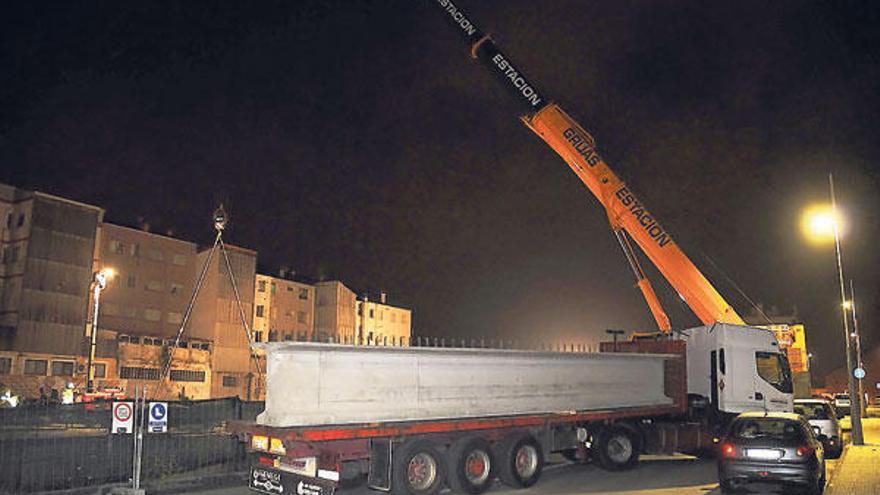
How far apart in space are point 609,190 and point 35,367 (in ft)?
155

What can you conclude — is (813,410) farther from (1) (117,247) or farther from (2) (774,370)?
(1) (117,247)

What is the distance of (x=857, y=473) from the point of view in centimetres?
1605

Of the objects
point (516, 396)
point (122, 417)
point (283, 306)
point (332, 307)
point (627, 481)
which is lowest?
point (627, 481)

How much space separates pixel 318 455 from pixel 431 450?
7.58 ft

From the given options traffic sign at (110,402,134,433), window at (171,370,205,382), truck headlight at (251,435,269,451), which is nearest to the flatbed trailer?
truck headlight at (251,435,269,451)

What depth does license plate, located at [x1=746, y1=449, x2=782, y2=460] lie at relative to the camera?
41.7 ft

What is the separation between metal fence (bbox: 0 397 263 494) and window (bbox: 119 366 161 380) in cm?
4460

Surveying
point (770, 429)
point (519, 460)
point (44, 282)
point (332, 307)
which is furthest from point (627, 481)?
point (332, 307)

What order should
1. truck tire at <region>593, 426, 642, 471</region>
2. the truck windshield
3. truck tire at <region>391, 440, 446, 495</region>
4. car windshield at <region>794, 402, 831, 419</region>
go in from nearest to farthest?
truck tire at <region>391, 440, 446, 495</region>
truck tire at <region>593, 426, 642, 471</region>
the truck windshield
car windshield at <region>794, 402, 831, 419</region>

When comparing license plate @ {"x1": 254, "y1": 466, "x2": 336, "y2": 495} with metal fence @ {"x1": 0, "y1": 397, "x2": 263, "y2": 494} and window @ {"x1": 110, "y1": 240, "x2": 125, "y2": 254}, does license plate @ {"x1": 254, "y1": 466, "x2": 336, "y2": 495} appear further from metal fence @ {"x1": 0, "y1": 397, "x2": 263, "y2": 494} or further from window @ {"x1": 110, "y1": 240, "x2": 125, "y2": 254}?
window @ {"x1": 110, "y1": 240, "x2": 125, "y2": 254}

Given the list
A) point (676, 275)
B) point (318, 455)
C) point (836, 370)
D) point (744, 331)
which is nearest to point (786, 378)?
point (744, 331)

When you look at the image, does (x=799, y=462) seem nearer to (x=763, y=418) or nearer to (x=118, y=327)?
(x=763, y=418)

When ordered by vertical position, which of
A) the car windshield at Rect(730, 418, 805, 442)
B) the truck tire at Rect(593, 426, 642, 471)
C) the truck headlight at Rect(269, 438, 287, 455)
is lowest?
the truck tire at Rect(593, 426, 642, 471)

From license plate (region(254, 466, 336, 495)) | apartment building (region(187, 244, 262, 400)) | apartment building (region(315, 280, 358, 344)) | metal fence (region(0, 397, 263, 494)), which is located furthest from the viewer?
apartment building (region(315, 280, 358, 344))
